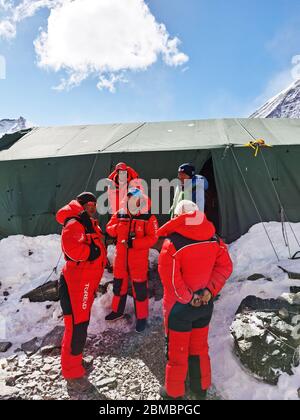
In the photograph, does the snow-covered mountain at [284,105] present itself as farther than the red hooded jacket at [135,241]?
Yes

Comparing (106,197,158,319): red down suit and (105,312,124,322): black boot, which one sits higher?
(106,197,158,319): red down suit

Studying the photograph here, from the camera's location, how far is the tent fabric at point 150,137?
21.5ft

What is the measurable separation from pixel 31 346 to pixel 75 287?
1.56 meters

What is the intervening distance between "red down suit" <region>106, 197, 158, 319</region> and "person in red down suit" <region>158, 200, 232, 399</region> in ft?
4.68

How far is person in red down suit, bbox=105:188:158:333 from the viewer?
14.0 ft

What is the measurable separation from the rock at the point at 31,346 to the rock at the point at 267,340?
2.61 metres

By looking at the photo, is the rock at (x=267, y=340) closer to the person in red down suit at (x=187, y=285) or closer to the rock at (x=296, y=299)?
the rock at (x=296, y=299)

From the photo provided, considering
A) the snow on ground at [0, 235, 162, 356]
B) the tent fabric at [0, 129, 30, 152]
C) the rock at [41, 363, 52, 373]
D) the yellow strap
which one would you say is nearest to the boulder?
the snow on ground at [0, 235, 162, 356]

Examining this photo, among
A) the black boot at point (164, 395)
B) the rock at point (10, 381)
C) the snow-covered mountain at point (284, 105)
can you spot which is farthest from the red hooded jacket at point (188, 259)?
the snow-covered mountain at point (284, 105)

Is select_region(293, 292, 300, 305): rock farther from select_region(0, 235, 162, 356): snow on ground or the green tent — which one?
the green tent

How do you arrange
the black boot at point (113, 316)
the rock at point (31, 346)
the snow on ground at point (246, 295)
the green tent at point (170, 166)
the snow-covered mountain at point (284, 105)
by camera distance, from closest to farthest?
1. the snow on ground at point (246, 295)
2. the rock at point (31, 346)
3. the black boot at point (113, 316)
4. the green tent at point (170, 166)
5. the snow-covered mountain at point (284, 105)

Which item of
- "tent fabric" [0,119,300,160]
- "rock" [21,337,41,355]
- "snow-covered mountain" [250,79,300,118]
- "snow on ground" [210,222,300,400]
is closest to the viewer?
"snow on ground" [210,222,300,400]

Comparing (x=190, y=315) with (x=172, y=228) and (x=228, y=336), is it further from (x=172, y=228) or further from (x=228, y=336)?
(x=228, y=336)
